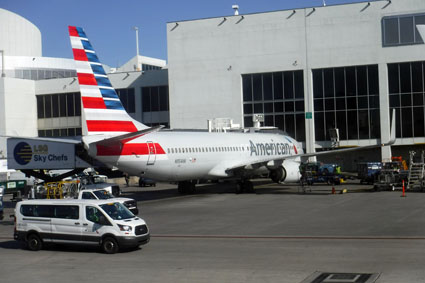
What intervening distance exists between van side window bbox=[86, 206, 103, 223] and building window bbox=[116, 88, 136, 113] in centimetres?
5838

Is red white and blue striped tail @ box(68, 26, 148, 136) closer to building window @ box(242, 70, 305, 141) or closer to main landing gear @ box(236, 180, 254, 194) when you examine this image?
main landing gear @ box(236, 180, 254, 194)

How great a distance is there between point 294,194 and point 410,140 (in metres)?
25.7

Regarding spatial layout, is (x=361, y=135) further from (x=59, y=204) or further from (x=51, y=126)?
(x=59, y=204)

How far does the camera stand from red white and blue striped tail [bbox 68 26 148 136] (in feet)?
108

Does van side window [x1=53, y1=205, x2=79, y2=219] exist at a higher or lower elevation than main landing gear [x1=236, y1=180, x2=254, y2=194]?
higher

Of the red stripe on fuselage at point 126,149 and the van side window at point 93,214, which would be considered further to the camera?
the red stripe on fuselage at point 126,149

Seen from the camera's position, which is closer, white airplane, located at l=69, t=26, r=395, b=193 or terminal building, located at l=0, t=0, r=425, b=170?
white airplane, located at l=69, t=26, r=395, b=193

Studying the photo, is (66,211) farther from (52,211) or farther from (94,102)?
(94,102)

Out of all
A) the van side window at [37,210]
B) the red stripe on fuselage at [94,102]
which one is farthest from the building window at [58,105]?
the van side window at [37,210]

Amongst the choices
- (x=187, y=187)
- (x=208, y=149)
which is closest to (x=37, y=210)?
(x=208, y=149)

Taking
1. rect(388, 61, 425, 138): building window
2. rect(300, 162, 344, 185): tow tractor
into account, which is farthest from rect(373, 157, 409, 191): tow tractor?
rect(388, 61, 425, 138): building window

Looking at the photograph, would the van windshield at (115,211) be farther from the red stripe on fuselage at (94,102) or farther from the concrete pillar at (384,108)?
the concrete pillar at (384,108)

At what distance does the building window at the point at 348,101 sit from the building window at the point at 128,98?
2567 cm

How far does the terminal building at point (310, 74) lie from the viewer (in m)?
62.0
